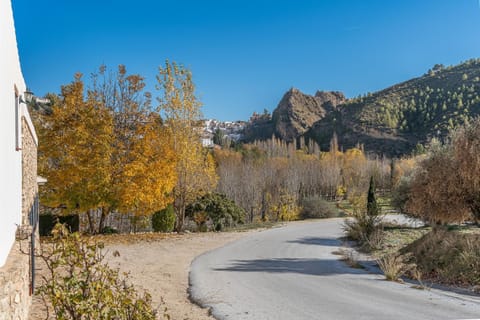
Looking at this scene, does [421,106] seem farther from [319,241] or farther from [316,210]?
[319,241]

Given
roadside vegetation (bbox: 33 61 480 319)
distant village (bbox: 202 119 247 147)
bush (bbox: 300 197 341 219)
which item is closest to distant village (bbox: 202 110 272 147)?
distant village (bbox: 202 119 247 147)

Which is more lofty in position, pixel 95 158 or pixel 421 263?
pixel 95 158

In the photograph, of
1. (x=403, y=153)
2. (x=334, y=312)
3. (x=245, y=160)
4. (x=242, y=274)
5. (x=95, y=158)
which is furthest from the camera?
(x=403, y=153)

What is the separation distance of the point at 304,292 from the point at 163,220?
828cm

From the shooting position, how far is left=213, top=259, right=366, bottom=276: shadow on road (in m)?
7.24

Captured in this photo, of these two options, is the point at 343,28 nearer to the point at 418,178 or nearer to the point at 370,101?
the point at 418,178

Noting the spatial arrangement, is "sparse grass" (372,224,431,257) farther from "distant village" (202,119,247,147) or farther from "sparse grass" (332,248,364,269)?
"distant village" (202,119,247,147)

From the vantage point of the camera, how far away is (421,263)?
7008 mm

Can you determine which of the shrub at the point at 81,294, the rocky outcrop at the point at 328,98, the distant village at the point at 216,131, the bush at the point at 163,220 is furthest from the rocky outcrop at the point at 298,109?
the shrub at the point at 81,294

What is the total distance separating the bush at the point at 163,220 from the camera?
42.9 ft

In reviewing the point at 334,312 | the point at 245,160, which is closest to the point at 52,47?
the point at 334,312

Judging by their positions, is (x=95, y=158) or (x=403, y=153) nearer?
(x=95, y=158)

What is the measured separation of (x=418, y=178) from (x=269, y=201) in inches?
546

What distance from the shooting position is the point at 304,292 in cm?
562
